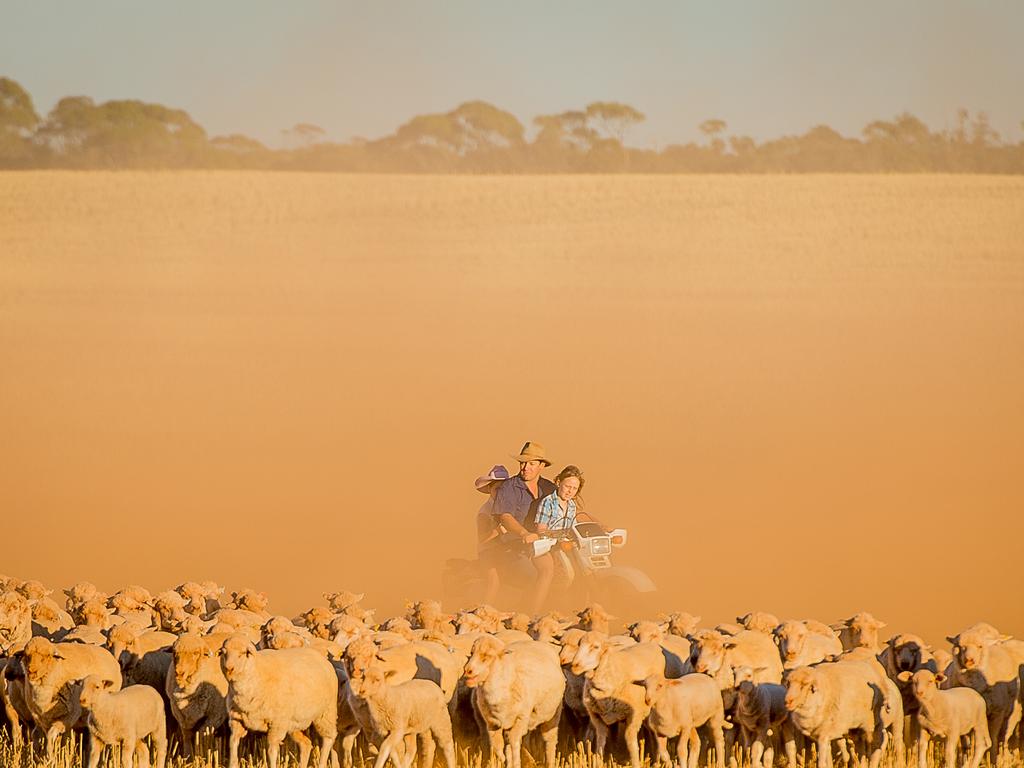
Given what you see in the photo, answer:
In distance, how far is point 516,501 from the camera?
19578 mm

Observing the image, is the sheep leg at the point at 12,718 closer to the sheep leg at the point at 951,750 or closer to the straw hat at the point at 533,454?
the straw hat at the point at 533,454

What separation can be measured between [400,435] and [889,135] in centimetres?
5415

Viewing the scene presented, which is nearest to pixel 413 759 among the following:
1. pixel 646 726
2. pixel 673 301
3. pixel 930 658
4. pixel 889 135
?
pixel 646 726

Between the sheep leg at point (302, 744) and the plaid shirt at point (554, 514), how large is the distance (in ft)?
20.8

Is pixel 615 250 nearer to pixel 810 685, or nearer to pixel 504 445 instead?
pixel 504 445

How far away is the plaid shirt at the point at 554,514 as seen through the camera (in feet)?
63.3

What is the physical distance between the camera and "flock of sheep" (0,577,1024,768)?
12828 mm

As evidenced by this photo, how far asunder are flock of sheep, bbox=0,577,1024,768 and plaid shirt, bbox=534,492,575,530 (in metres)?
4.77

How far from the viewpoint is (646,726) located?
13469mm

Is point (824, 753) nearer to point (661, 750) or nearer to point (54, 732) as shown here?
point (661, 750)

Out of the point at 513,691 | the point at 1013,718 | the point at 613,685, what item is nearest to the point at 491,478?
the point at 613,685

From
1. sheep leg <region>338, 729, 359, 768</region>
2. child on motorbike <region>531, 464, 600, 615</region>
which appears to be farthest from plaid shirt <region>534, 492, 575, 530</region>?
sheep leg <region>338, 729, 359, 768</region>

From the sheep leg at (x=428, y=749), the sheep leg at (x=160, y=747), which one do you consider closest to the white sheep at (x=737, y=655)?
the sheep leg at (x=428, y=749)

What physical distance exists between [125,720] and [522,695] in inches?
119
